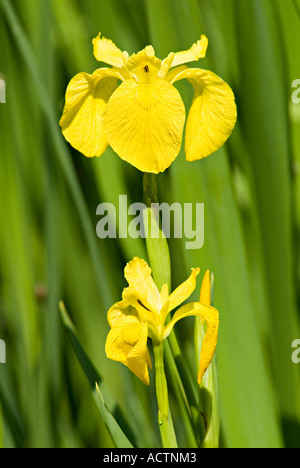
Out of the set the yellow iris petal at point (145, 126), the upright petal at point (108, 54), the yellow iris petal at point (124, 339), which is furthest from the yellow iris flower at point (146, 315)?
the upright petal at point (108, 54)

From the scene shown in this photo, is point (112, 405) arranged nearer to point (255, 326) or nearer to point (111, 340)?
point (111, 340)

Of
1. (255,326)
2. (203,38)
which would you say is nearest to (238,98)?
(203,38)

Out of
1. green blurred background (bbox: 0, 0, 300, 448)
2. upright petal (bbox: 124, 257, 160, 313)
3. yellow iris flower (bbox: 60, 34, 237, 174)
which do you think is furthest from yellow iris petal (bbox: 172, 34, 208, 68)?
upright petal (bbox: 124, 257, 160, 313)

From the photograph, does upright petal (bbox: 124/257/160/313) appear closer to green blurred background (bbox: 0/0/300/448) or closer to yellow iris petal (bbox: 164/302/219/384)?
yellow iris petal (bbox: 164/302/219/384)

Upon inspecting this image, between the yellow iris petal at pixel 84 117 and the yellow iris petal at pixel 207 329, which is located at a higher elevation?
the yellow iris petal at pixel 84 117

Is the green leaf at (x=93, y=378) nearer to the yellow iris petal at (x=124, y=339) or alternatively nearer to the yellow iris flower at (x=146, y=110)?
the yellow iris petal at (x=124, y=339)
